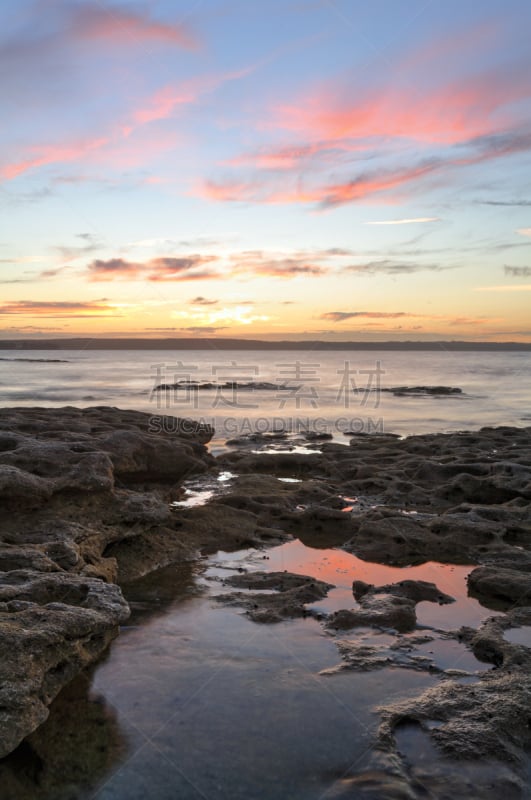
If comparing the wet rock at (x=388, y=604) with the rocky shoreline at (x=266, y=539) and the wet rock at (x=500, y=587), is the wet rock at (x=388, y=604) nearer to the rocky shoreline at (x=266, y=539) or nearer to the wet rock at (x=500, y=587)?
the rocky shoreline at (x=266, y=539)

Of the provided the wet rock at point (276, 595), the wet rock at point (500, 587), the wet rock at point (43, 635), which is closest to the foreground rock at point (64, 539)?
the wet rock at point (43, 635)

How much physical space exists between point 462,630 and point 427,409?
106 ft

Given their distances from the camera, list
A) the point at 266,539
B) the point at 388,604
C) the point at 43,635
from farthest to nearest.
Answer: the point at 266,539 → the point at 388,604 → the point at 43,635

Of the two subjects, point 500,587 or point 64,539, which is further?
point 500,587

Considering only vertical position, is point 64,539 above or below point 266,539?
above

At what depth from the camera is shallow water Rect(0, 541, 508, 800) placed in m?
4.12

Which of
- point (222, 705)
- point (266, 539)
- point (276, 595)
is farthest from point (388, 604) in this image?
point (266, 539)

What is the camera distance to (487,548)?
31.0 ft

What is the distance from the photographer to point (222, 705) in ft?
16.4

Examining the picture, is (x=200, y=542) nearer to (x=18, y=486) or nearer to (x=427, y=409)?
(x=18, y=486)

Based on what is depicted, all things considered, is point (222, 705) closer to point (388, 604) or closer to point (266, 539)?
point (388, 604)

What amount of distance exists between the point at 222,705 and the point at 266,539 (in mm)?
5177

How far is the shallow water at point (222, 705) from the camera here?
4117 millimetres

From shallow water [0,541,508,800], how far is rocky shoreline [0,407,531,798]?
0.69ft
